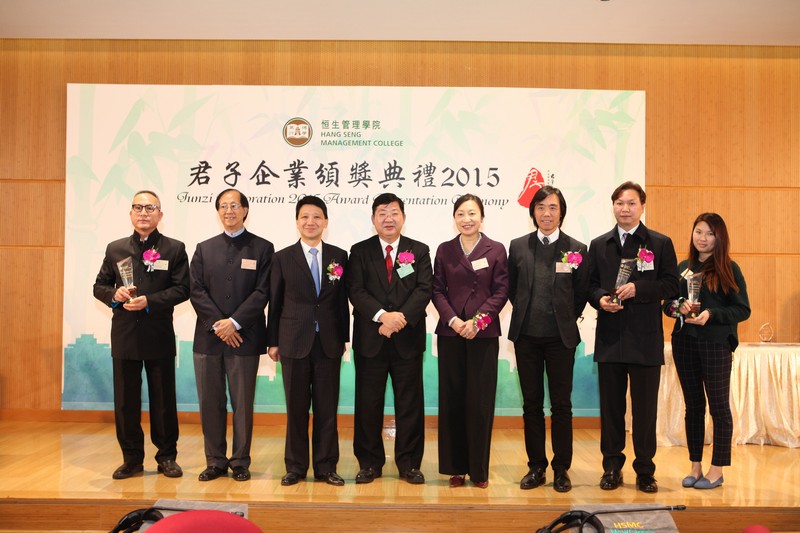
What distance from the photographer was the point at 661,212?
5.59 m

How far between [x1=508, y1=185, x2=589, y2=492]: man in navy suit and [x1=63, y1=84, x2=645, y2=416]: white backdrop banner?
1.73 metres

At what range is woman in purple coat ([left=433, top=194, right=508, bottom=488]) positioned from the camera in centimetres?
363

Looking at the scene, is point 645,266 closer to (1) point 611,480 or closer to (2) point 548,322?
(2) point 548,322

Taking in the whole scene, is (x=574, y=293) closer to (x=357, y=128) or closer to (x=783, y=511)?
(x=783, y=511)

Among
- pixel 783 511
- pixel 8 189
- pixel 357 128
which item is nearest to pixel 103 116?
pixel 8 189

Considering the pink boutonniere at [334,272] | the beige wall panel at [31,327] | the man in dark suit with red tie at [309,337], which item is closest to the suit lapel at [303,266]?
the man in dark suit with red tie at [309,337]

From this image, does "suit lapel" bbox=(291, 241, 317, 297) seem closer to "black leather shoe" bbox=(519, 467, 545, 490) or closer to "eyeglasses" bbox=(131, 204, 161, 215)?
"eyeglasses" bbox=(131, 204, 161, 215)

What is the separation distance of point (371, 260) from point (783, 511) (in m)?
2.59

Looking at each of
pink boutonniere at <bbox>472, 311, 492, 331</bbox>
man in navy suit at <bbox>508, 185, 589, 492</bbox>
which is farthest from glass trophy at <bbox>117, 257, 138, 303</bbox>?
man in navy suit at <bbox>508, 185, 589, 492</bbox>

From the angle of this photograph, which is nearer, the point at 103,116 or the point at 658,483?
the point at 658,483

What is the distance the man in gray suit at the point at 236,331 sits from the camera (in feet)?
12.4

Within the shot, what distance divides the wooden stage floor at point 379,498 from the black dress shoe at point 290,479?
4 centimetres

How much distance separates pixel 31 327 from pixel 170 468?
2583 millimetres

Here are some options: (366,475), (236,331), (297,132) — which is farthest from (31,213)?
(366,475)
